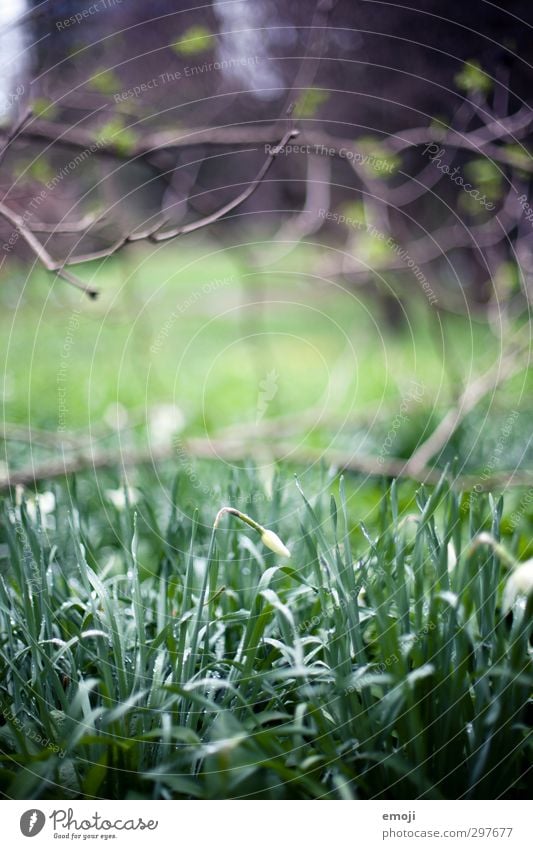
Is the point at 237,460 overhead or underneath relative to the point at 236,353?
underneath

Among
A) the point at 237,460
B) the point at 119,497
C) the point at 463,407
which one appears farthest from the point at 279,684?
the point at 463,407

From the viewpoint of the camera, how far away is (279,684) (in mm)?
638

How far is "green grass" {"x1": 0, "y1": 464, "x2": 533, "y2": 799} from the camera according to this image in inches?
21.5

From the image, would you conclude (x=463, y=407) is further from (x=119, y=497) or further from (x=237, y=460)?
(x=119, y=497)

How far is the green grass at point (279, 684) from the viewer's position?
547 millimetres

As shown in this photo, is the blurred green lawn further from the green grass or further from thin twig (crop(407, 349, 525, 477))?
the green grass

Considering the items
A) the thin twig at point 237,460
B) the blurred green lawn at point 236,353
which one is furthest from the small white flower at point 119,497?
Result: the blurred green lawn at point 236,353

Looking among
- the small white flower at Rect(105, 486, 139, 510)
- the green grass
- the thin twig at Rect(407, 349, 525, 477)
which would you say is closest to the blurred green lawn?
the thin twig at Rect(407, 349, 525, 477)

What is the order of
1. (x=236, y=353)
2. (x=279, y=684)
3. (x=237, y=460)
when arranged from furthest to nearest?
(x=236, y=353)
(x=237, y=460)
(x=279, y=684)

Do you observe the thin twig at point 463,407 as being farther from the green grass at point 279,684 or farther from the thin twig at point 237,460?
the green grass at point 279,684

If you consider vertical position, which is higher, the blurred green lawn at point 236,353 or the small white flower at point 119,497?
the blurred green lawn at point 236,353

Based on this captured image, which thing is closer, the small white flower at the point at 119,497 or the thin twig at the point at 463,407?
the small white flower at the point at 119,497
